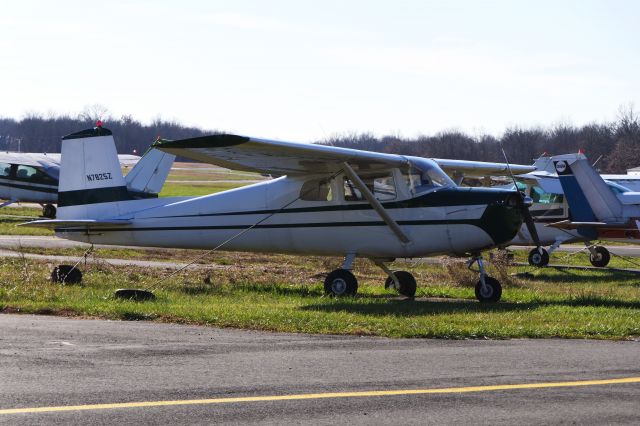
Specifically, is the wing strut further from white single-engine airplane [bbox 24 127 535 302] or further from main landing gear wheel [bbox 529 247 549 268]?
main landing gear wheel [bbox 529 247 549 268]

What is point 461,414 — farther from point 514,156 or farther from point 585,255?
point 514,156

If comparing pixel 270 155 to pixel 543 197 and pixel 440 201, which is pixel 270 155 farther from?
pixel 543 197

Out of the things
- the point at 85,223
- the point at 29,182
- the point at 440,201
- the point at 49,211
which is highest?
the point at 440,201

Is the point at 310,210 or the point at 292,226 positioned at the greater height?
the point at 310,210

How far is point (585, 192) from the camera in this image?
22312 millimetres

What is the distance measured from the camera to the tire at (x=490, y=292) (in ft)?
49.9

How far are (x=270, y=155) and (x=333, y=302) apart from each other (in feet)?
7.97

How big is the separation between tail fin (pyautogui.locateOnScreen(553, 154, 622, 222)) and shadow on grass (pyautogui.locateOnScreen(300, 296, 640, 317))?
22.6 ft

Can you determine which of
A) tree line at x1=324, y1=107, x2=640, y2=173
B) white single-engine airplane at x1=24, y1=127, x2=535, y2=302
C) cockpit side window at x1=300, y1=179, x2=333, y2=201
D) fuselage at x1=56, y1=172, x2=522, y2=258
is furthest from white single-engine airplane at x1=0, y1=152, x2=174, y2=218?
tree line at x1=324, y1=107, x2=640, y2=173

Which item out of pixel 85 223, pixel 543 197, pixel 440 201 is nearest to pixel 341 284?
pixel 440 201

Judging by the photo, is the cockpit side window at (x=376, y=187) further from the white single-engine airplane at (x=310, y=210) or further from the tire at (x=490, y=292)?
the tire at (x=490, y=292)

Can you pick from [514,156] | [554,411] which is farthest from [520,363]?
[514,156]

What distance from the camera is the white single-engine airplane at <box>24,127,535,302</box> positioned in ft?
49.4

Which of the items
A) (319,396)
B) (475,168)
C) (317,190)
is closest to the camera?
(319,396)
